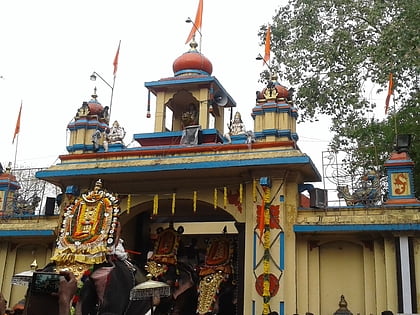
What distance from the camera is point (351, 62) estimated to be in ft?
50.9

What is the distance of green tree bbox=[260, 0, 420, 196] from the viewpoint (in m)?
14.4

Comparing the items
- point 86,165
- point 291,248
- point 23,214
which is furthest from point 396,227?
point 23,214

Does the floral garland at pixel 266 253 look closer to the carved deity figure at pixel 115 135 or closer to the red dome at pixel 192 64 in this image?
the carved deity figure at pixel 115 135

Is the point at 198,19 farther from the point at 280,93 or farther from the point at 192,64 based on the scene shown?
the point at 280,93

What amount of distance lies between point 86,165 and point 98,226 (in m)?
5.95

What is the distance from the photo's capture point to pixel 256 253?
11.2 metres

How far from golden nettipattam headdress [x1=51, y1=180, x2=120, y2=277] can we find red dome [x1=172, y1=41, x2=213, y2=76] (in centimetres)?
820

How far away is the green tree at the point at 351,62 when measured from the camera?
47.2 ft

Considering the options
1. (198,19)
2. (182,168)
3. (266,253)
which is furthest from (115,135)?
(266,253)

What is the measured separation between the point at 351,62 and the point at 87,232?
10.8 metres

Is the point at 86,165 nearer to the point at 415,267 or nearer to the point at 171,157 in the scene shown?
the point at 171,157

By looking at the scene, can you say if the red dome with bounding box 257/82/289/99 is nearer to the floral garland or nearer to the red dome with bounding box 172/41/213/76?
the floral garland

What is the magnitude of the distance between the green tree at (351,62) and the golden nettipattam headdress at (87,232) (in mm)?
9425

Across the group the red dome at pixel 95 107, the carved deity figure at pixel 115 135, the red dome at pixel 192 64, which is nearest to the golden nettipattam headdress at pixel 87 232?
the carved deity figure at pixel 115 135
